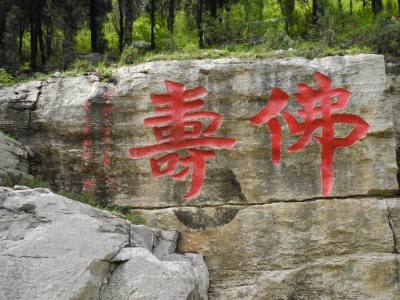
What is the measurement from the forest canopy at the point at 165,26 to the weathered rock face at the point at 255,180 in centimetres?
232

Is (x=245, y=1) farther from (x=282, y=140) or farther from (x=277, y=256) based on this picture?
(x=277, y=256)

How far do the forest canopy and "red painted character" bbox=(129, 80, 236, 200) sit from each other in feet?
7.89

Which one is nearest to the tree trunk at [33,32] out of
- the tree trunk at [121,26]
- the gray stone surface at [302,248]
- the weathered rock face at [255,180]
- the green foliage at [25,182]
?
the tree trunk at [121,26]

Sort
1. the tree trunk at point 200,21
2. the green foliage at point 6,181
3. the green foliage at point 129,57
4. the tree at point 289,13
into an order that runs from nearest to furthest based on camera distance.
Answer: the green foliage at point 6,181, the green foliage at point 129,57, the tree trunk at point 200,21, the tree at point 289,13

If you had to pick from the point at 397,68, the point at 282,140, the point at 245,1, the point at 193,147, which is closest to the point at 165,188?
the point at 193,147

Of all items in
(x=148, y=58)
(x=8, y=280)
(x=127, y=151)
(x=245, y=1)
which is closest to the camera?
(x=8, y=280)

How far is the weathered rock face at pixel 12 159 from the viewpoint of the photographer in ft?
23.1

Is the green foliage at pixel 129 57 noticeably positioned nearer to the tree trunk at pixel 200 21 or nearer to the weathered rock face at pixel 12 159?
the weathered rock face at pixel 12 159

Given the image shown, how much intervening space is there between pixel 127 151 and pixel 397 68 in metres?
4.47

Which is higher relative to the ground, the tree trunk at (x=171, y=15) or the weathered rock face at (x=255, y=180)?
the tree trunk at (x=171, y=15)

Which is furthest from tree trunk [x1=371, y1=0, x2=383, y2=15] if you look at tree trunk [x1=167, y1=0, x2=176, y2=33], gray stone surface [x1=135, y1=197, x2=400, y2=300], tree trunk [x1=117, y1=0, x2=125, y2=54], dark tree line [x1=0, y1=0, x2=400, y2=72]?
gray stone surface [x1=135, y1=197, x2=400, y2=300]

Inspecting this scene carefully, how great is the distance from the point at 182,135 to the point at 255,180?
3.90 ft

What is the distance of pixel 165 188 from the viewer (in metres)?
7.36

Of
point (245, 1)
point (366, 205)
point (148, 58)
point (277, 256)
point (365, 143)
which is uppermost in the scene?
point (245, 1)
